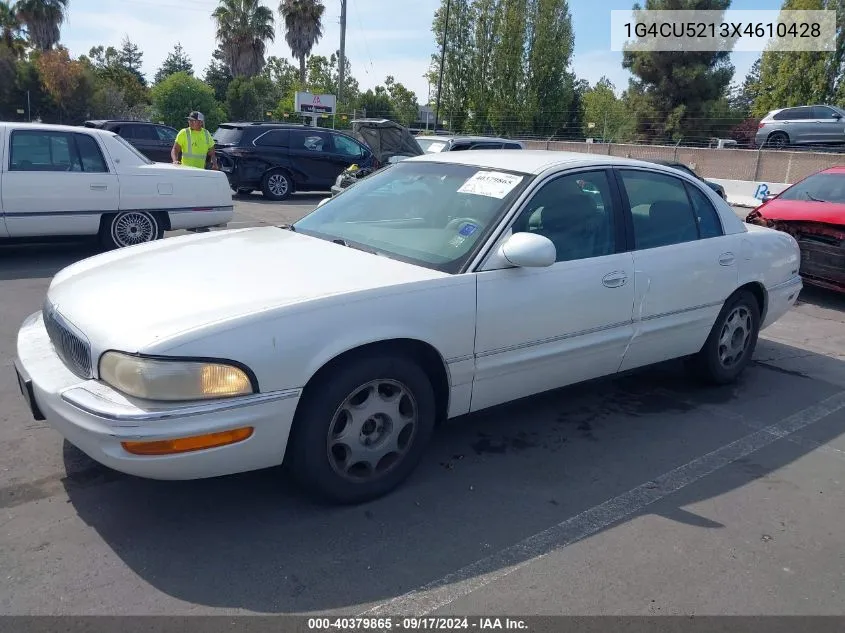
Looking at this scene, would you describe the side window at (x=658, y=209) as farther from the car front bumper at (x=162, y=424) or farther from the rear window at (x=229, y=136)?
the rear window at (x=229, y=136)

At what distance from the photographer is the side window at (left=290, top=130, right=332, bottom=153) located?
51.6 feet

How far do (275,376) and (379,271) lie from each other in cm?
80

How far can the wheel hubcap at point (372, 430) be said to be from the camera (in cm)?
310

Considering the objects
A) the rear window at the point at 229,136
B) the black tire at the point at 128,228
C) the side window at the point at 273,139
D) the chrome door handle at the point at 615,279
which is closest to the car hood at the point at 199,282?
the chrome door handle at the point at 615,279

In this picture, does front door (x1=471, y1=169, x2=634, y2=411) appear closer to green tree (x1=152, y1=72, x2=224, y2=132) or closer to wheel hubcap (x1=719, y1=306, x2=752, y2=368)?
wheel hubcap (x1=719, y1=306, x2=752, y2=368)

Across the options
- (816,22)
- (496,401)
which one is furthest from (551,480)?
(816,22)

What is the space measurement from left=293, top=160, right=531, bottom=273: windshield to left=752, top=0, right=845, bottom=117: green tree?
3841 centimetres

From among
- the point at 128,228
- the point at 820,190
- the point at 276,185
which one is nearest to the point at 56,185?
the point at 128,228

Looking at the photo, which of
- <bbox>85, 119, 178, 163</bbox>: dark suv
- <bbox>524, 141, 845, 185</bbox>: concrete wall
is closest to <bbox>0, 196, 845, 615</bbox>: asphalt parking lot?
<bbox>85, 119, 178, 163</bbox>: dark suv

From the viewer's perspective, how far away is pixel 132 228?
8.32 meters

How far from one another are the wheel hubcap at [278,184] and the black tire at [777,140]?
16141 millimetres

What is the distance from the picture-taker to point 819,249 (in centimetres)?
764

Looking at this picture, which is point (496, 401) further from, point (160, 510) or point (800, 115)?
point (800, 115)

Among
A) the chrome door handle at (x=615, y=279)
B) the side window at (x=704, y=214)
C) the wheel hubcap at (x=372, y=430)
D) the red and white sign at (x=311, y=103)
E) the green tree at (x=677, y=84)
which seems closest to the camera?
the wheel hubcap at (x=372, y=430)
